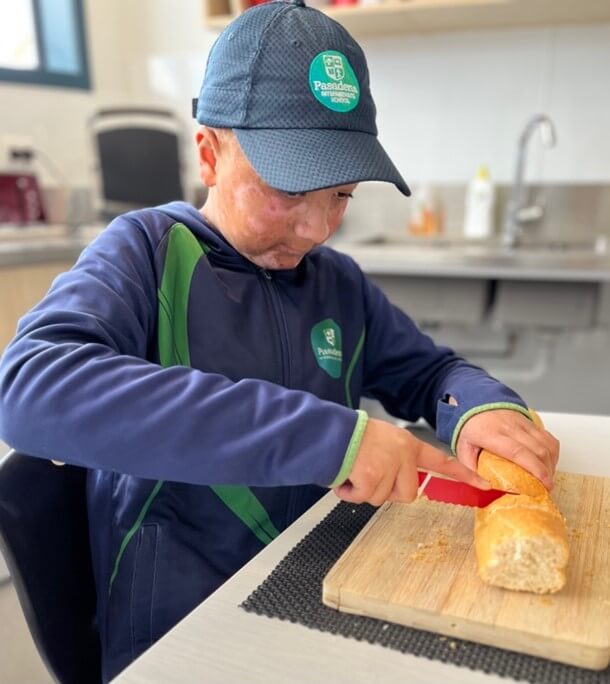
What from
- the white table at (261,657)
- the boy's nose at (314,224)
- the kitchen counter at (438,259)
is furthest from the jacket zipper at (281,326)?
the kitchen counter at (438,259)

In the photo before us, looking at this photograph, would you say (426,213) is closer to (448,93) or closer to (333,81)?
(448,93)

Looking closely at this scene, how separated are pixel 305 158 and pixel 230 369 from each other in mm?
280

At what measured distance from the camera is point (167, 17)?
9.38 feet

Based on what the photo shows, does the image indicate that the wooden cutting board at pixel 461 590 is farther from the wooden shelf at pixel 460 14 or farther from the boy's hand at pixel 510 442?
the wooden shelf at pixel 460 14

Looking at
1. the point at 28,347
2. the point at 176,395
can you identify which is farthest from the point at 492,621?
the point at 28,347

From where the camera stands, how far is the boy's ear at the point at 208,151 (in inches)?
31.6

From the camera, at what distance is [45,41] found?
286 centimetres

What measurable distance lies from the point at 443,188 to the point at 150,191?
121cm

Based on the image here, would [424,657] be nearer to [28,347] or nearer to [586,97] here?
[28,347]

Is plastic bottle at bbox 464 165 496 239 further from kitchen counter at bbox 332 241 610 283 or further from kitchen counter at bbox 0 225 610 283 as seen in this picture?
kitchen counter at bbox 332 241 610 283

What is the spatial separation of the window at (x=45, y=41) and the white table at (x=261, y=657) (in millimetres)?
2777

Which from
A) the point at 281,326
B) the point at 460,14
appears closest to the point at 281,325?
the point at 281,326

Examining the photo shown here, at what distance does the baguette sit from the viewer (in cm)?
56

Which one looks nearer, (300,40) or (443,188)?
(300,40)
